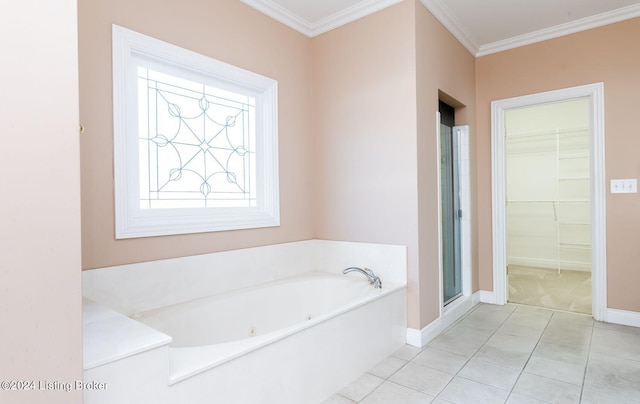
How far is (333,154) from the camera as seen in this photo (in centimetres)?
296

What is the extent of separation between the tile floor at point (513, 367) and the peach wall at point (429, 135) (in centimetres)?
37

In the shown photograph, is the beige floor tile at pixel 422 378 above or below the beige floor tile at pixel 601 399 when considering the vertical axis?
below

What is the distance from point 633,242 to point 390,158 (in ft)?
7.10

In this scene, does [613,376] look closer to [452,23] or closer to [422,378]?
[422,378]

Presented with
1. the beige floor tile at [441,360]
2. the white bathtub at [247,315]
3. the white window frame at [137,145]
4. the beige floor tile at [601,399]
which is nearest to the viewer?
the white bathtub at [247,315]

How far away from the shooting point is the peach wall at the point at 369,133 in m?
2.50

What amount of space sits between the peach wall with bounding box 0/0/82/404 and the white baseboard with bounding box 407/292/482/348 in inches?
82.8

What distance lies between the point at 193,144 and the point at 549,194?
16.8ft

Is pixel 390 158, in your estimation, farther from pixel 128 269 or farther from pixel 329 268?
pixel 128 269

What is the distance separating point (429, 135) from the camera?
264 cm

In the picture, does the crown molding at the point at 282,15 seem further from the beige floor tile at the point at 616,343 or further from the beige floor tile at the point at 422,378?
the beige floor tile at the point at 616,343

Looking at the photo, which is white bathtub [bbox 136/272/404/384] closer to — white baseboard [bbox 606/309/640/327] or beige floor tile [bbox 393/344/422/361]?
beige floor tile [bbox 393/344/422/361]

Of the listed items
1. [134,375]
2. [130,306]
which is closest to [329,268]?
[130,306]

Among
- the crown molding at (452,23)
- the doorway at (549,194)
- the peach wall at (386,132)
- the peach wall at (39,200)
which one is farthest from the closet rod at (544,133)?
the peach wall at (39,200)
